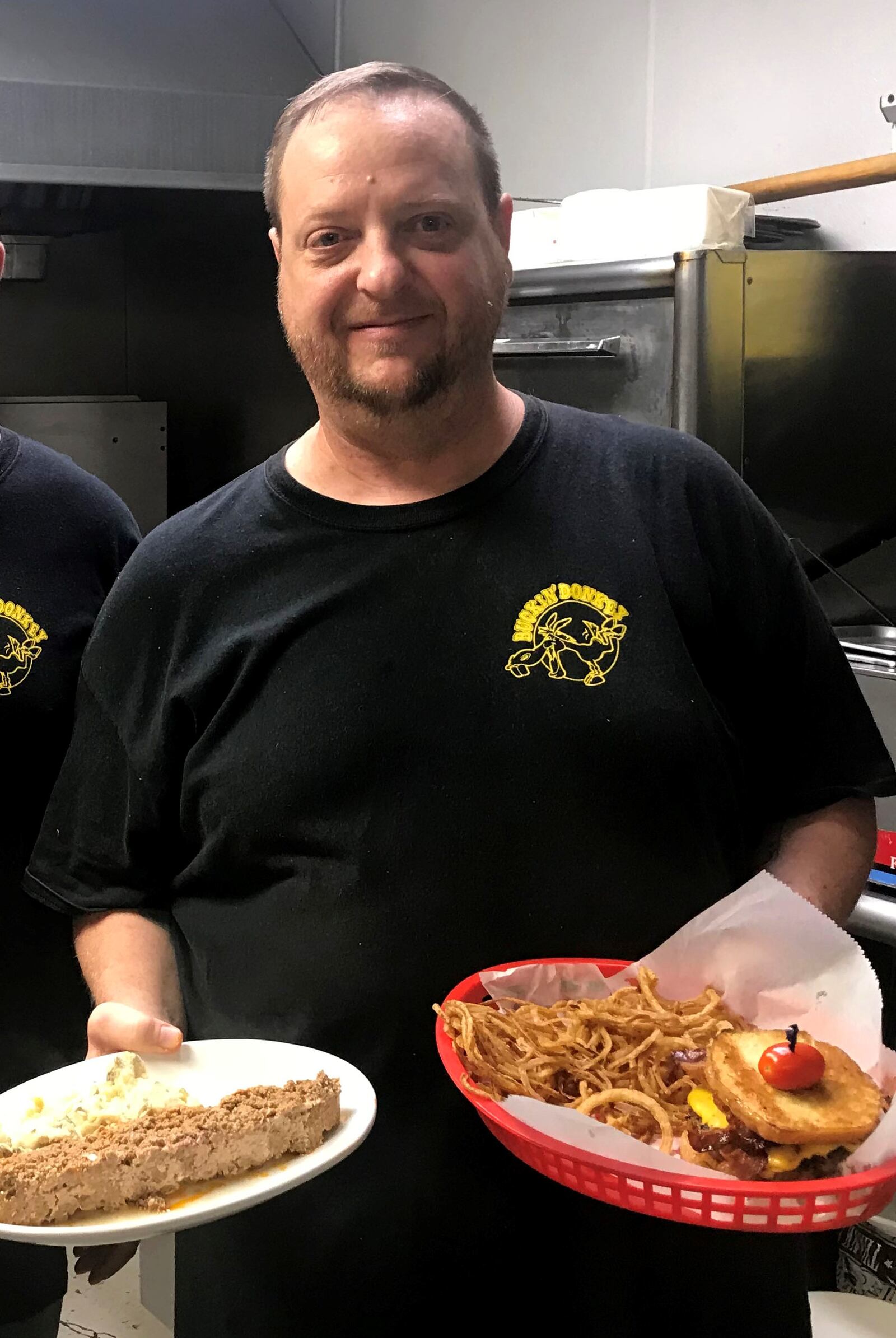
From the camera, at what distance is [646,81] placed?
9.26ft

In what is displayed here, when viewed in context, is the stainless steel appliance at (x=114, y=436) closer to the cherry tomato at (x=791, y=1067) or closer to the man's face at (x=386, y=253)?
the man's face at (x=386, y=253)

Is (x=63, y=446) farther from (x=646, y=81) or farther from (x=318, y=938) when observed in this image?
(x=318, y=938)

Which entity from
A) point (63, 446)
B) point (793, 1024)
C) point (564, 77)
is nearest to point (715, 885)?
point (793, 1024)

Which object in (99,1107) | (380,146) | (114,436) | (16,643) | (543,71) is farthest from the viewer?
(114,436)

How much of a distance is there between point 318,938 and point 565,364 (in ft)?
A: 4.29

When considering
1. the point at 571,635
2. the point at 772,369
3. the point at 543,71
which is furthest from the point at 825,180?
the point at 571,635

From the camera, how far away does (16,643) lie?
4.30 ft

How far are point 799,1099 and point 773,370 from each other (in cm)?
140

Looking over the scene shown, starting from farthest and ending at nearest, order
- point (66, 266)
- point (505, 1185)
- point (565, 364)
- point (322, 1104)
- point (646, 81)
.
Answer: point (66, 266) < point (646, 81) < point (565, 364) < point (505, 1185) < point (322, 1104)

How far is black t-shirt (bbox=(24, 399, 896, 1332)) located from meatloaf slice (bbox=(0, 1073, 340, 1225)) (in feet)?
0.50

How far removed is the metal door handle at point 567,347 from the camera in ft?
6.69

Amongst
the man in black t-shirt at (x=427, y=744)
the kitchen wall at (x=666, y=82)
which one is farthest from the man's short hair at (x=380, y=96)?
the kitchen wall at (x=666, y=82)

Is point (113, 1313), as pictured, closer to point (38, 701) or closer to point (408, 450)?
point (38, 701)

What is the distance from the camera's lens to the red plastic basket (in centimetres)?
73
